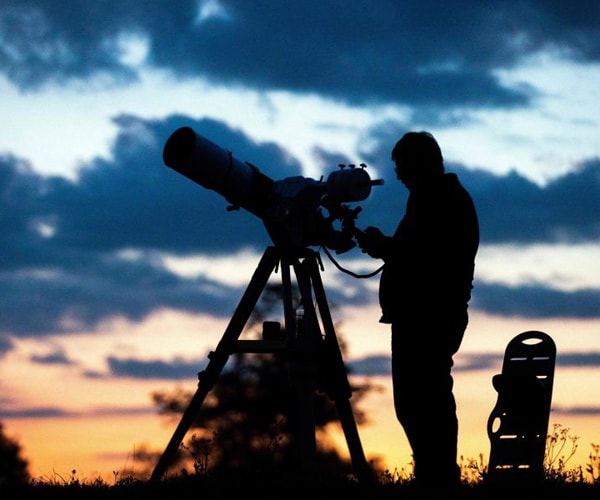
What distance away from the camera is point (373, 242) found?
8.36m

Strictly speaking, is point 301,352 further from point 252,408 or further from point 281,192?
point 252,408

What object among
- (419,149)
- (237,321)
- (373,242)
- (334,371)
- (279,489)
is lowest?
(279,489)

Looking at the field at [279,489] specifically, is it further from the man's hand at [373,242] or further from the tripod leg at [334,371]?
the man's hand at [373,242]

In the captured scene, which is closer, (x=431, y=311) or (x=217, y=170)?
(x=431, y=311)

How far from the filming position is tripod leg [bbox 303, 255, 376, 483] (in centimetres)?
895

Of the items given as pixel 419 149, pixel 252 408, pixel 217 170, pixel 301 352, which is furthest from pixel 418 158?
pixel 252 408

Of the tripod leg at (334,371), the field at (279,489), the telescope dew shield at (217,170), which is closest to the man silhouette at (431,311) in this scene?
the field at (279,489)

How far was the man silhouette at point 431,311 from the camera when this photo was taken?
26.5 ft

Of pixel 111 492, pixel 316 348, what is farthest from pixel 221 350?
pixel 111 492

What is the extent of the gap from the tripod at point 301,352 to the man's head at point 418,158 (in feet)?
4.23

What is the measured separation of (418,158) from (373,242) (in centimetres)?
78

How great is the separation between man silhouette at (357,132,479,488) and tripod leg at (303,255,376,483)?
79 centimetres

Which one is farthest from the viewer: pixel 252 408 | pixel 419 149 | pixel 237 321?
pixel 252 408

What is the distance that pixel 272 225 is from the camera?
8.94m
